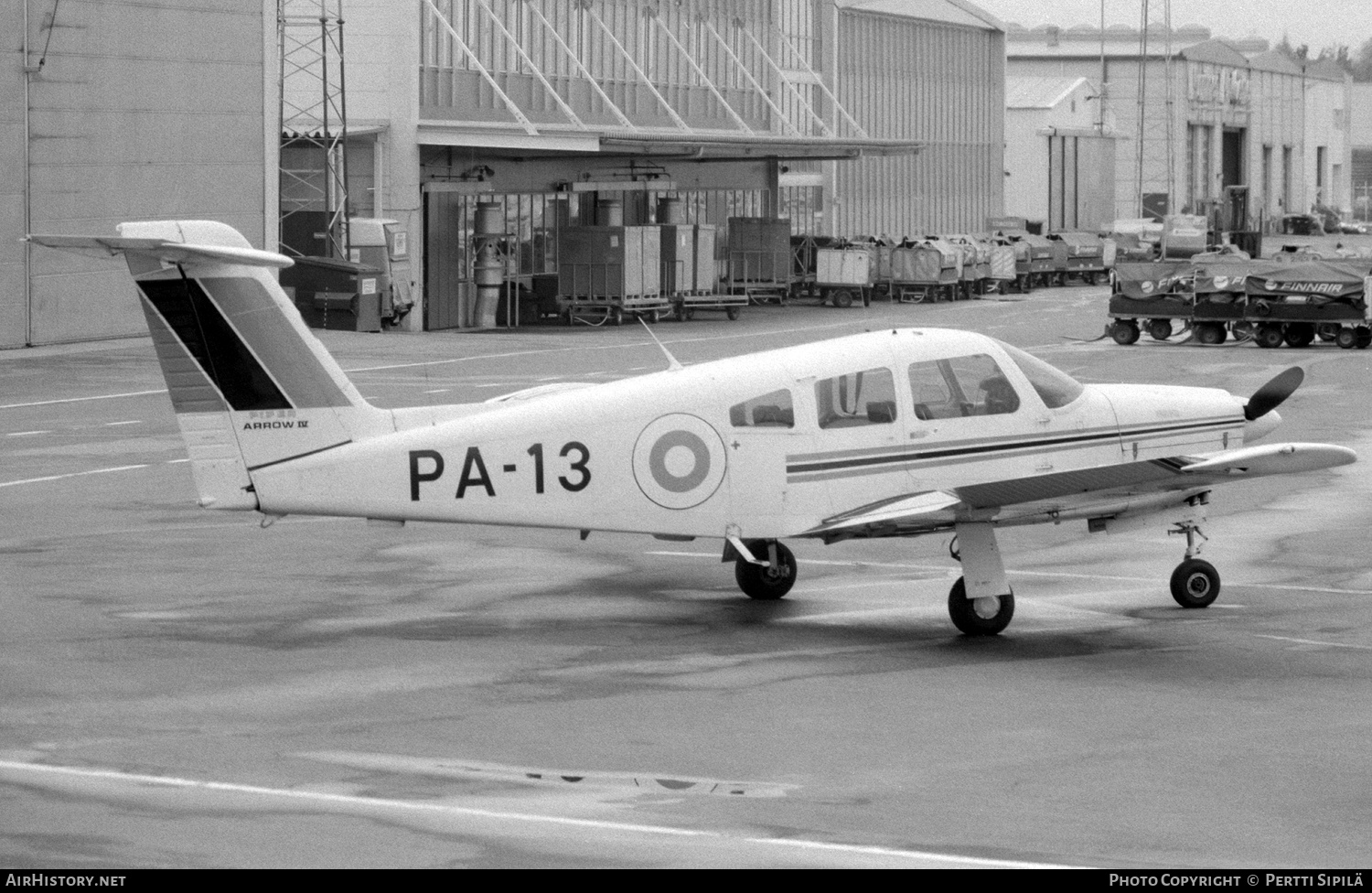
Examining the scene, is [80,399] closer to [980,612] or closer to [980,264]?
[980,612]

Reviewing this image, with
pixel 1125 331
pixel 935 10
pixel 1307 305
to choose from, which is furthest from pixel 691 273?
pixel 935 10

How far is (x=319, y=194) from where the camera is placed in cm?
5491

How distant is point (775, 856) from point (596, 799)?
1.40 meters

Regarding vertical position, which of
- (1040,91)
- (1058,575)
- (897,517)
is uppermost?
(1040,91)

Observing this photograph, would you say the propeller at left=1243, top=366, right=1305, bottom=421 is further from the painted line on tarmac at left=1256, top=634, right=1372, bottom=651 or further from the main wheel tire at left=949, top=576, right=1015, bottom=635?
the main wheel tire at left=949, top=576, right=1015, bottom=635

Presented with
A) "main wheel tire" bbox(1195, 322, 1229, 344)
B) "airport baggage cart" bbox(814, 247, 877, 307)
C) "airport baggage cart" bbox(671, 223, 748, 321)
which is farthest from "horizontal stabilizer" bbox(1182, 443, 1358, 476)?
"airport baggage cart" bbox(814, 247, 877, 307)

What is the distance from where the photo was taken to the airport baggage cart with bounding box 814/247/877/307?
68062 mm

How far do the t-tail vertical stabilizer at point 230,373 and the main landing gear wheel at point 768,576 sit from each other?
11.3 feet

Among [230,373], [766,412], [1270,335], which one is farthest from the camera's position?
[1270,335]

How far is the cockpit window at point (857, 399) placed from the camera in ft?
51.3

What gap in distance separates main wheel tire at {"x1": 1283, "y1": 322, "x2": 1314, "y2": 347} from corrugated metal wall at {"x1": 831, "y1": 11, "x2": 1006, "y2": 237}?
33107 mm

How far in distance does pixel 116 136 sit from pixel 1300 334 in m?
28.6

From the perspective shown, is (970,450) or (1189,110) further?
(1189,110)

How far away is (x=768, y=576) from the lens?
55.4 feet
